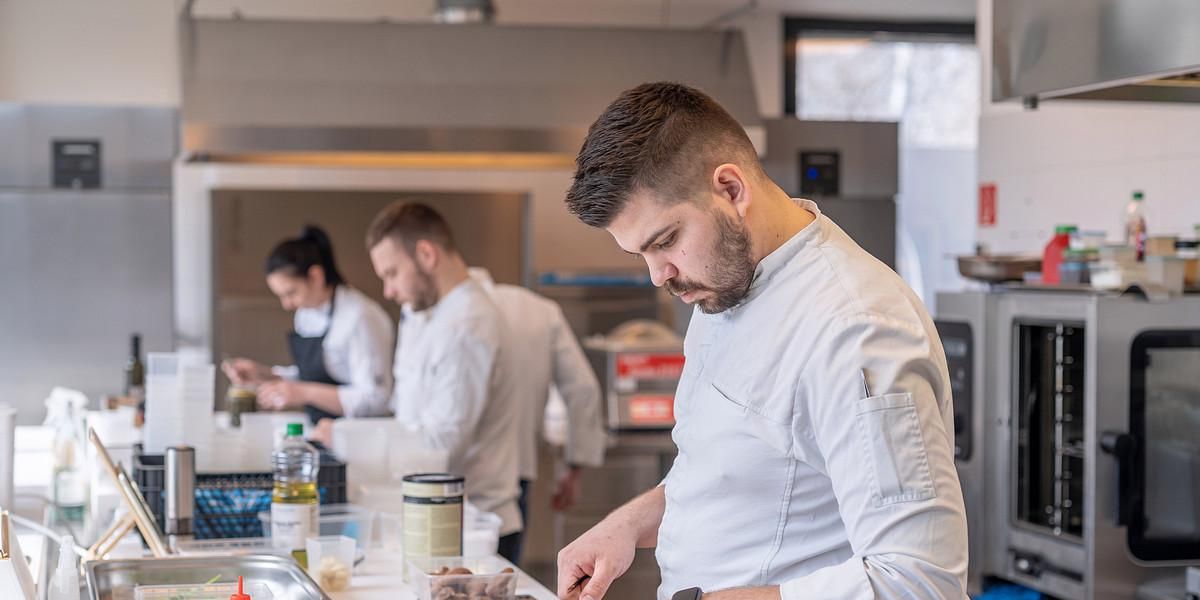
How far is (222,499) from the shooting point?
2.73 metres

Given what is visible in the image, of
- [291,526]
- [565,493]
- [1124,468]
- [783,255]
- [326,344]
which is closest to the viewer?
[783,255]

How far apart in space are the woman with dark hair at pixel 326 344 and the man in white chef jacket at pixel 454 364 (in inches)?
31.6

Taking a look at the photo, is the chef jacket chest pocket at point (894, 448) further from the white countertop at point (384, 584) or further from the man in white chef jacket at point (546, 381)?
the man in white chef jacket at point (546, 381)

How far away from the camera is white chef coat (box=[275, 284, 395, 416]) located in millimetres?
4609

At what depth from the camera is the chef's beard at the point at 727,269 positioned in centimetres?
167

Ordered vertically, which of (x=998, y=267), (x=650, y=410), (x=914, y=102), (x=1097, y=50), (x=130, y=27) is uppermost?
(x=130, y=27)

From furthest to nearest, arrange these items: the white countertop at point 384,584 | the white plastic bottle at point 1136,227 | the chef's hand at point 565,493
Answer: the chef's hand at point 565,493 → the white plastic bottle at point 1136,227 → the white countertop at point 384,584

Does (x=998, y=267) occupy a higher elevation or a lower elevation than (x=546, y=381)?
higher

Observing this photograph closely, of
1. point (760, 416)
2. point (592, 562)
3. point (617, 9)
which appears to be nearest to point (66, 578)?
point (592, 562)

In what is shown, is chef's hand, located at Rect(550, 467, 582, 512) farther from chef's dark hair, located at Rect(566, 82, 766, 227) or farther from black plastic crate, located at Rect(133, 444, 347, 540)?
chef's dark hair, located at Rect(566, 82, 766, 227)

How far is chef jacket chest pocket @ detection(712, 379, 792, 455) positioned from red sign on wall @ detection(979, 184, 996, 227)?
11.3 ft

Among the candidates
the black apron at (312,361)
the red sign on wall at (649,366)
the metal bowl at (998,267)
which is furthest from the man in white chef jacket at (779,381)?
the red sign on wall at (649,366)

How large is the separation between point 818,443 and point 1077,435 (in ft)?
6.88

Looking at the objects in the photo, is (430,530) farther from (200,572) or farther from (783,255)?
(783,255)
